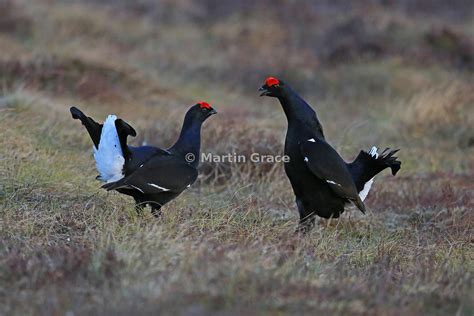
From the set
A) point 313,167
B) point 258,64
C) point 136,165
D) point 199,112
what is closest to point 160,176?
point 136,165

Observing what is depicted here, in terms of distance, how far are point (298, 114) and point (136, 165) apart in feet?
4.00

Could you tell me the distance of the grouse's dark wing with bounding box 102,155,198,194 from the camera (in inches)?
207

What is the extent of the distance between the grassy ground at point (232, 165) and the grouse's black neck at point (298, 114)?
0.67 metres

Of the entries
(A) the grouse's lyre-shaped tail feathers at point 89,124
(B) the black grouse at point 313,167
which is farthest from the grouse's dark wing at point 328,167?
(A) the grouse's lyre-shaped tail feathers at point 89,124

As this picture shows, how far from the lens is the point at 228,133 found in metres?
8.41

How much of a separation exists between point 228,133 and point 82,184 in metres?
2.27

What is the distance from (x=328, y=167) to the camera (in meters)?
5.69

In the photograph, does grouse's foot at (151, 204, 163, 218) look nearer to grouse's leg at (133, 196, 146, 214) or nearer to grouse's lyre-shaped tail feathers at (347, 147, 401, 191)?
grouse's leg at (133, 196, 146, 214)

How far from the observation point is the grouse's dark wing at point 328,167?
18.5ft

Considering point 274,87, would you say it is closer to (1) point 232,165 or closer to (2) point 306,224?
(2) point 306,224

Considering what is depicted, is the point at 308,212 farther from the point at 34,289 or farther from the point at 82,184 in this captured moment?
the point at 34,289

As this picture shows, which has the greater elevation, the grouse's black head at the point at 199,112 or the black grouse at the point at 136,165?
the grouse's black head at the point at 199,112

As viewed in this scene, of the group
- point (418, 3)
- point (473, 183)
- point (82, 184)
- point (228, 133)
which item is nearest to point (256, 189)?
point (228, 133)

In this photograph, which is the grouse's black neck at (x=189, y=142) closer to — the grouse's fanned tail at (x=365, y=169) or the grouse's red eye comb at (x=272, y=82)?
the grouse's red eye comb at (x=272, y=82)
